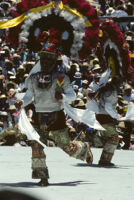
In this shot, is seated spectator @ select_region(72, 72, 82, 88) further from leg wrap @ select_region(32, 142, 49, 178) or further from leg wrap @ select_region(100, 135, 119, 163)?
leg wrap @ select_region(32, 142, 49, 178)

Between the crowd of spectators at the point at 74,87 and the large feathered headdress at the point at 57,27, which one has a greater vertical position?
the large feathered headdress at the point at 57,27

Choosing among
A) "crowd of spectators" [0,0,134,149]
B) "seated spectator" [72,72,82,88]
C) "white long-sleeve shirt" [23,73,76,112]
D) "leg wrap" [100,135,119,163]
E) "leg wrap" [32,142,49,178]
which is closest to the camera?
"leg wrap" [32,142,49,178]

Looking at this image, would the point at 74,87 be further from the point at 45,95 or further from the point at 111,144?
the point at 45,95

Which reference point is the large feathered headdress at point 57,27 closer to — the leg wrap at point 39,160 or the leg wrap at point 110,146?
the leg wrap at point 39,160

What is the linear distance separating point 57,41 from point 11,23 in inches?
22.8

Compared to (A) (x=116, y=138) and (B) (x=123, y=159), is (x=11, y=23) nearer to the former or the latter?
(A) (x=116, y=138)

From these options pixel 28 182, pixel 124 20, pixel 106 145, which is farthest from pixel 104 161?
pixel 124 20

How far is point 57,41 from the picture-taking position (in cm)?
676

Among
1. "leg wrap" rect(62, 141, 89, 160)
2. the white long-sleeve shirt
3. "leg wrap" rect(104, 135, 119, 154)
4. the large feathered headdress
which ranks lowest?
"leg wrap" rect(104, 135, 119, 154)

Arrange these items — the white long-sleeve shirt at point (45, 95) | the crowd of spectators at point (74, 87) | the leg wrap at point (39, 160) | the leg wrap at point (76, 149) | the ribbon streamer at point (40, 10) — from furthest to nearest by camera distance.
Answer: the crowd of spectators at point (74, 87), the leg wrap at point (76, 149), the ribbon streamer at point (40, 10), the white long-sleeve shirt at point (45, 95), the leg wrap at point (39, 160)

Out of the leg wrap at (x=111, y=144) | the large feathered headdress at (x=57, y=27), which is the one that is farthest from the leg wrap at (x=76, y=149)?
the leg wrap at (x=111, y=144)

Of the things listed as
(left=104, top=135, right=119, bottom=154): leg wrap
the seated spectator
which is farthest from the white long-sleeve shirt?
the seated spectator

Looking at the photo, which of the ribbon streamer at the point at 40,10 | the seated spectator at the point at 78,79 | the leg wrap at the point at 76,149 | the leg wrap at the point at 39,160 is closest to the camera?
the leg wrap at the point at 39,160

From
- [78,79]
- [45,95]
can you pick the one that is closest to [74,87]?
[78,79]
